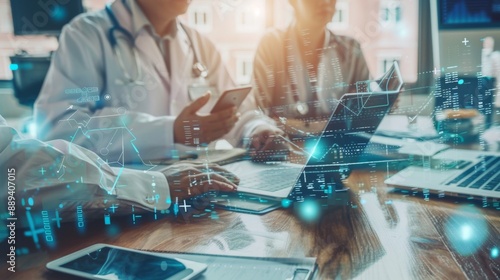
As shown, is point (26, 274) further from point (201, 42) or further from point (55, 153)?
point (201, 42)

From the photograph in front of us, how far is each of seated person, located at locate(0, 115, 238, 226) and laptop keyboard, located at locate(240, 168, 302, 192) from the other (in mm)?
153

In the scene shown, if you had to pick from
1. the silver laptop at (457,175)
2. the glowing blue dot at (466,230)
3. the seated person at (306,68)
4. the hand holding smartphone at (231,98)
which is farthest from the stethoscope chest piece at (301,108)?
the glowing blue dot at (466,230)

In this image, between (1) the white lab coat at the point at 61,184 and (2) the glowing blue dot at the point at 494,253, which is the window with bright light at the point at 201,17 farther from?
(2) the glowing blue dot at the point at 494,253

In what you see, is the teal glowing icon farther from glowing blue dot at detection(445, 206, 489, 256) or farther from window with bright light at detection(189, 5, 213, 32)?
window with bright light at detection(189, 5, 213, 32)

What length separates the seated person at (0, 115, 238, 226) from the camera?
0.71 m

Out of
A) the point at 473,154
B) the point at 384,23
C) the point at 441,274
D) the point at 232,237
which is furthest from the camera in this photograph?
the point at 473,154

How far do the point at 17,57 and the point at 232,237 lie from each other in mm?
533

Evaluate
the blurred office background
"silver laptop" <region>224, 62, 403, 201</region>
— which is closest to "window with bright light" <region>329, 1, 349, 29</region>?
the blurred office background

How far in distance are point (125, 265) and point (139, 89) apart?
1.39 feet

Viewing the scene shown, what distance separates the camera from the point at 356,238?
2.11ft

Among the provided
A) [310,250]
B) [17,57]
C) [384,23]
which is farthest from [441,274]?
[17,57]

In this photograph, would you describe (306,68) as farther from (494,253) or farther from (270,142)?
(494,253)

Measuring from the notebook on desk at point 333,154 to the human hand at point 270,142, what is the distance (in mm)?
39

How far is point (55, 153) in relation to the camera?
2.40 feet
